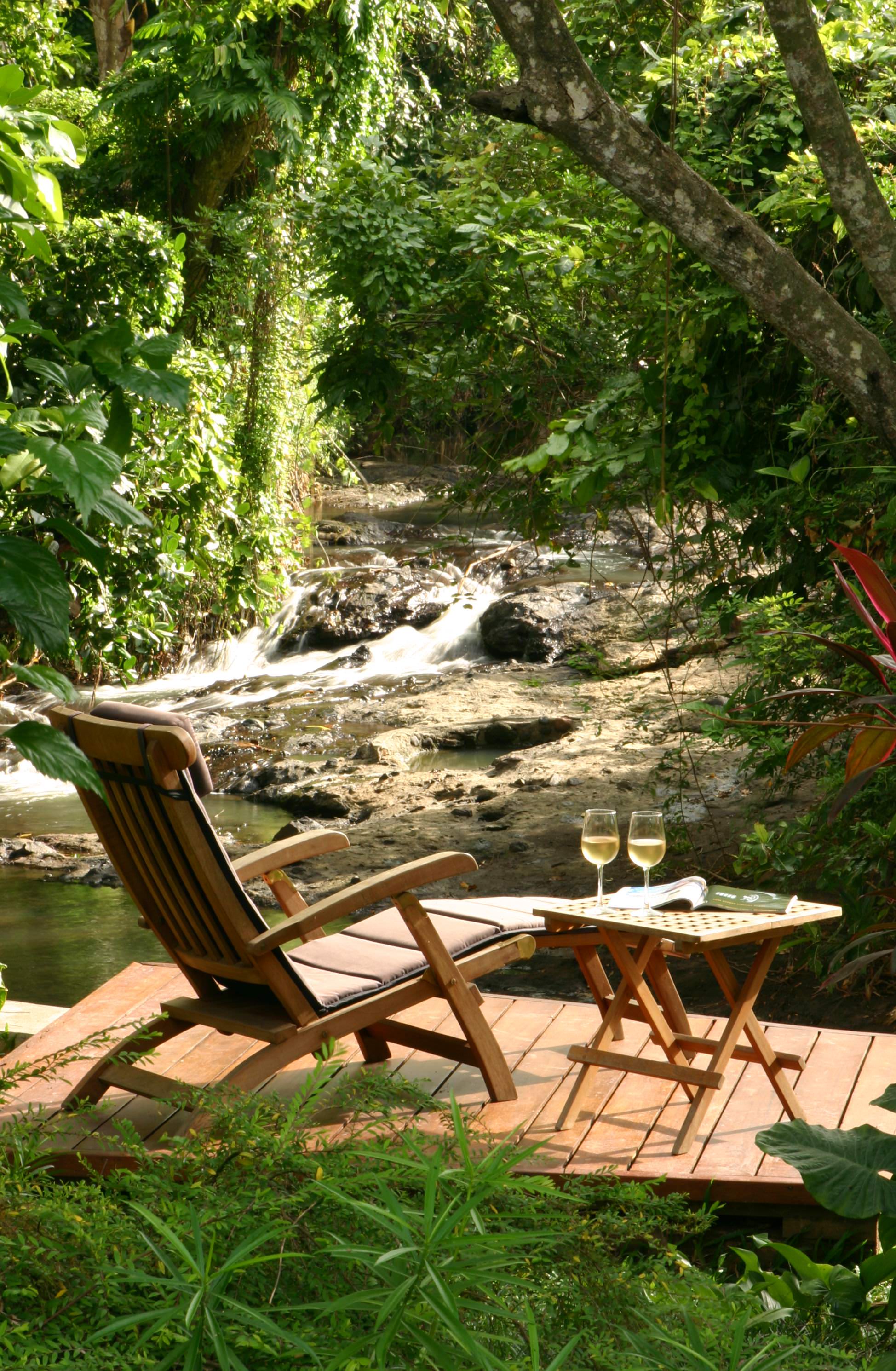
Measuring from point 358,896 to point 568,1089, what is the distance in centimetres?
91

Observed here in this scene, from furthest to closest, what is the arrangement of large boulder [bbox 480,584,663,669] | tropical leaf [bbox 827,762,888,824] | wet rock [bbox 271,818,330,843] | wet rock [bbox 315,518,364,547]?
wet rock [bbox 315,518,364,547], large boulder [bbox 480,584,663,669], wet rock [bbox 271,818,330,843], tropical leaf [bbox 827,762,888,824]

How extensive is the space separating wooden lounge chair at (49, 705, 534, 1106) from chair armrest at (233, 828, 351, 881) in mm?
49

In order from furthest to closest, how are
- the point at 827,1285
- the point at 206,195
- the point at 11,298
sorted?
1. the point at 206,195
2. the point at 827,1285
3. the point at 11,298

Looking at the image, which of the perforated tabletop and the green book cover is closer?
the perforated tabletop

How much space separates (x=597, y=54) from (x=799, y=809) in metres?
4.03

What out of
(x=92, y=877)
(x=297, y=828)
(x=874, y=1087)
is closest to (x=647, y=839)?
(x=874, y=1087)

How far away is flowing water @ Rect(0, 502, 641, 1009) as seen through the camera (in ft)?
21.2

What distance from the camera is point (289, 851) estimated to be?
3.67 m

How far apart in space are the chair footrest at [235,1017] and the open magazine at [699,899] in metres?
0.90

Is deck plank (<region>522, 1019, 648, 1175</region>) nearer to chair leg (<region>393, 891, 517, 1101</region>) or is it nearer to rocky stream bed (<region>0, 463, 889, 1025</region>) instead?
chair leg (<region>393, 891, 517, 1101</region>)

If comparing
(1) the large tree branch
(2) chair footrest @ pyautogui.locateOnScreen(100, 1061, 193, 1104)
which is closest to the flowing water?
(1) the large tree branch

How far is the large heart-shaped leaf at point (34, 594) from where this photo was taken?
3.66ft

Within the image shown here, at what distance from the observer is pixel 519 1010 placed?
161 inches

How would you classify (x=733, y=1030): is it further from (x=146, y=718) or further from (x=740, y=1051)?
(x=146, y=718)
